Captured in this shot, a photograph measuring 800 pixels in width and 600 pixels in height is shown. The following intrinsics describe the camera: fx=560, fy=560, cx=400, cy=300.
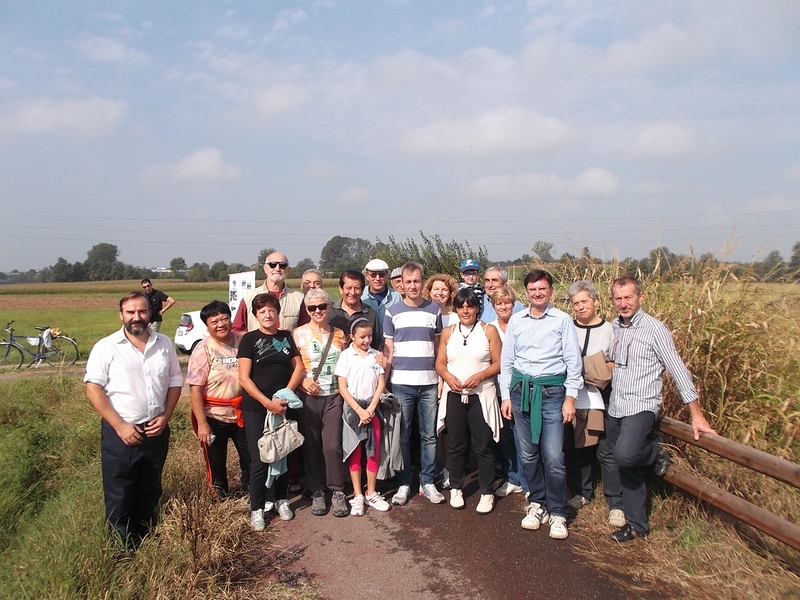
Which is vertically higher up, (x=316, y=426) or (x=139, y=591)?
(x=316, y=426)

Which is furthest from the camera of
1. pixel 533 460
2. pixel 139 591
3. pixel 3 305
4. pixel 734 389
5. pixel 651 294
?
pixel 3 305

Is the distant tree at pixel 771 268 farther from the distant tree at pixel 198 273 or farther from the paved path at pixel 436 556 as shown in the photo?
the distant tree at pixel 198 273

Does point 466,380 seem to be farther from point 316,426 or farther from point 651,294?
point 651,294

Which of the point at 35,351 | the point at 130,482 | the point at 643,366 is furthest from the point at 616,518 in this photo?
the point at 35,351

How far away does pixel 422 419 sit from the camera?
5031 mm

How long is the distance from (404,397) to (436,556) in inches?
54.9

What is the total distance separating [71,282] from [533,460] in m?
73.6

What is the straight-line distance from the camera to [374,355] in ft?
16.0

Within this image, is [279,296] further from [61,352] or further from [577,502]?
[61,352]

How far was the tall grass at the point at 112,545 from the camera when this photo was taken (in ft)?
10.3

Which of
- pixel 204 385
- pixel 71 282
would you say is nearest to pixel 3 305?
pixel 71 282

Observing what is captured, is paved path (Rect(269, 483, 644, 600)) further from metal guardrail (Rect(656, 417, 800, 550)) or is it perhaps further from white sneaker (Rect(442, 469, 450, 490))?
metal guardrail (Rect(656, 417, 800, 550))

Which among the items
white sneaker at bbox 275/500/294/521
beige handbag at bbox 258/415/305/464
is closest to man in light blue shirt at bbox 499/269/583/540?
beige handbag at bbox 258/415/305/464

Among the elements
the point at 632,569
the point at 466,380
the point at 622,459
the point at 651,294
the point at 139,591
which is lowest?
the point at 632,569
